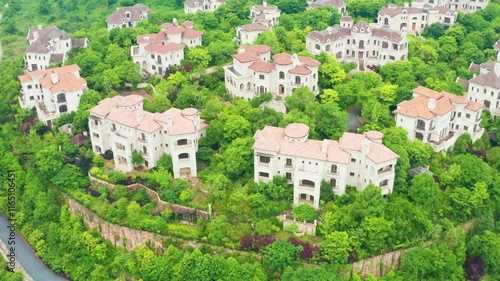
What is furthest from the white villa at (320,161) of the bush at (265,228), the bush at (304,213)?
the bush at (265,228)

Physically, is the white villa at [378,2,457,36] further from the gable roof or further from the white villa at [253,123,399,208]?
the gable roof

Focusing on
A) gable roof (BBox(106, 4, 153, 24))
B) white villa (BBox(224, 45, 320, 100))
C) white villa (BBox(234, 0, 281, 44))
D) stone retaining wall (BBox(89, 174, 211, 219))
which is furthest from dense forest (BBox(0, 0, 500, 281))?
gable roof (BBox(106, 4, 153, 24))

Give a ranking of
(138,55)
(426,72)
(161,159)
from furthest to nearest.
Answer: (138,55) → (426,72) → (161,159)

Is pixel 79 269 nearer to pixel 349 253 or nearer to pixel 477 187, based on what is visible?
pixel 349 253

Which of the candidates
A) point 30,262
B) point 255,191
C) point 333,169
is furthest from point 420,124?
point 30,262

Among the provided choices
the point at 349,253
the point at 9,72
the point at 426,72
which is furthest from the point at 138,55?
the point at 349,253
